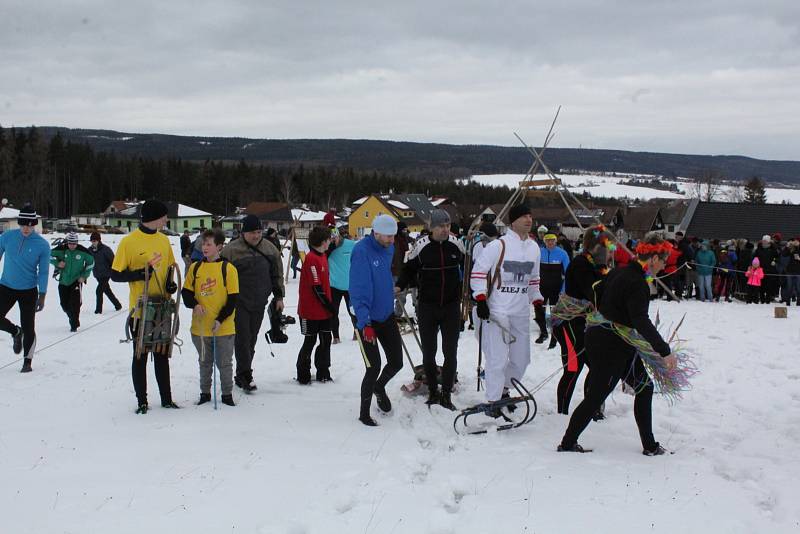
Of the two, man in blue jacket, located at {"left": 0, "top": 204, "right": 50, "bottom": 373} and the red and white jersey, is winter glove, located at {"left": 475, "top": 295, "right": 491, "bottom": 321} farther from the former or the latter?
man in blue jacket, located at {"left": 0, "top": 204, "right": 50, "bottom": 373}

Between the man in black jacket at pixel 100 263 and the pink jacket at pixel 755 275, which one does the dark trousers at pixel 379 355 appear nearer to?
the man in black jacket at pixel 100 263

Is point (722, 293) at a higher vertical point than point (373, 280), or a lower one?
lower

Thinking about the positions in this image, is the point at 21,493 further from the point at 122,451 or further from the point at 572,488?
the point at 572,488

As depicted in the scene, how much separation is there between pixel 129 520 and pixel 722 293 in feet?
56.1

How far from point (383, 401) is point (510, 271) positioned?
1.80 metres

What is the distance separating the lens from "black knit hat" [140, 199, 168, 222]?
611cm

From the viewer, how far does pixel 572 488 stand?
4.70 metres

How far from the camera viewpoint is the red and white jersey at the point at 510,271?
626 centimetres

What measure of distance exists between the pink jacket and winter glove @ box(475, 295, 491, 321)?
13.4 meters

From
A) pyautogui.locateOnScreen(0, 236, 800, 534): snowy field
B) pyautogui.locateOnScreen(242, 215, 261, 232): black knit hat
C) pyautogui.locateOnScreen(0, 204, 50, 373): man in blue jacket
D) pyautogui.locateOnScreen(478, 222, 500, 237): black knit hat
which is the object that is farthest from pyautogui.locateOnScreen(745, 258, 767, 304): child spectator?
pyautogui.locateOnScreen(0, 204, 50, 373): man in blue jacket

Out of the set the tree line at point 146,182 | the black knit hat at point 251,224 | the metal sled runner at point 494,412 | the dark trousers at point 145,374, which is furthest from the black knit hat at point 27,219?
the tree line at point 146,182

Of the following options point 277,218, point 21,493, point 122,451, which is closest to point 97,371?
point 122,451

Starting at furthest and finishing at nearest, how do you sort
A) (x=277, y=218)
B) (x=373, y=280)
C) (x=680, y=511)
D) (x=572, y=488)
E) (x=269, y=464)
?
(x=277, y=218) < (x=373, y=280) < (x=269, y=464) < (x=572, y=488) < (x=680, y=511)

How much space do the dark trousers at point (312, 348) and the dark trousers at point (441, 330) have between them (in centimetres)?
160
